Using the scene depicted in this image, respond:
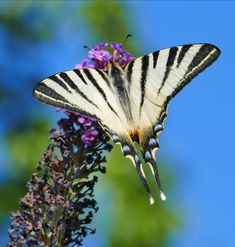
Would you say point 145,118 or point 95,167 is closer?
point 95,167

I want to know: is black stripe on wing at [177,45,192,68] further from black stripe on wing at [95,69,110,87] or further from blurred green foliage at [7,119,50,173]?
blurred green foliage at [7,119,50,173]

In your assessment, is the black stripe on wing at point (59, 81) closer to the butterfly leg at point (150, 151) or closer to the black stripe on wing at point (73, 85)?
the black stripe on wing at point (73, 85)

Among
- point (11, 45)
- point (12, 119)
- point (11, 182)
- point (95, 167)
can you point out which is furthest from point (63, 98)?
point (11, 45)

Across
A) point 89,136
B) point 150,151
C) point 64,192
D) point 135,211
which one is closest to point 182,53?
point 150,151

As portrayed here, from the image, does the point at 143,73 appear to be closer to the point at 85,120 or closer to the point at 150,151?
the point at 150,151

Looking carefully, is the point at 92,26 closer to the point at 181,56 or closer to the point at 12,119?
the point at 12,119

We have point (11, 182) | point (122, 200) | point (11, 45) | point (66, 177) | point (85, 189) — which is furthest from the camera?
point (11, 45)

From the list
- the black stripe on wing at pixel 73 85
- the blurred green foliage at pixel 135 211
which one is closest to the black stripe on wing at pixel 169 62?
the black stripe on wing at pixel 73 85
